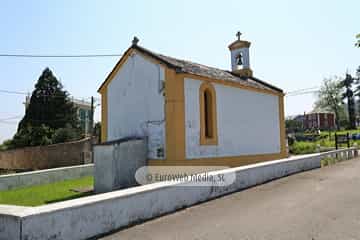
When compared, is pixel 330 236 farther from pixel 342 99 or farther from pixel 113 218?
pixel 342 99

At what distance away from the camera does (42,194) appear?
9992mm

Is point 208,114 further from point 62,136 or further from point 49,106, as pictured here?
point 49,106

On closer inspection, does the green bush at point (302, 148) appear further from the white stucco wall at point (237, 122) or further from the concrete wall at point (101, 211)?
the concrete wall at point (101, 211)

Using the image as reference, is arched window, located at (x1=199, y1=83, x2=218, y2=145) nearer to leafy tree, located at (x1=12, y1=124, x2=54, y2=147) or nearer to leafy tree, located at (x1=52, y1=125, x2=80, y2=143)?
leafy tree, located at (x1=52, y1=125, x2=80, y2=143)

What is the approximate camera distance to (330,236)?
15.5ft

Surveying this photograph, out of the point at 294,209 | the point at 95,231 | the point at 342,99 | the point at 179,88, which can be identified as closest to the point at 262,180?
the point at 294,209

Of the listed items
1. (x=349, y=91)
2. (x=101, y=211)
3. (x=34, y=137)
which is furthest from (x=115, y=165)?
(x=349, y=91)

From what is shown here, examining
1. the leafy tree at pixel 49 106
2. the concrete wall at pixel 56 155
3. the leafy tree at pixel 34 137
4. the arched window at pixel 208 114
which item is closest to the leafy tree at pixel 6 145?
the leafy tree at pixel 34 137

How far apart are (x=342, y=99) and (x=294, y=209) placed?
219 feet

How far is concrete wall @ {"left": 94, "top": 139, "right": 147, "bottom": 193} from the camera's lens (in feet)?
34.0

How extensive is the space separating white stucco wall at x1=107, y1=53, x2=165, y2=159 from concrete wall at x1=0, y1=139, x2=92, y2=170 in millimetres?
11096

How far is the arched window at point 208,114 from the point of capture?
1195cm

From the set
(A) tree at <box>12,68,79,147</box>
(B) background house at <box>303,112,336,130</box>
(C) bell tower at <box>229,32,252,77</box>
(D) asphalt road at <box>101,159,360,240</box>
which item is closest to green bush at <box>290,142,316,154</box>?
(C) bell tower at <box>229,32,252,77</box>

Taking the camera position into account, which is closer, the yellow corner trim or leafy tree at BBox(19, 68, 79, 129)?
the yellow corner trim
